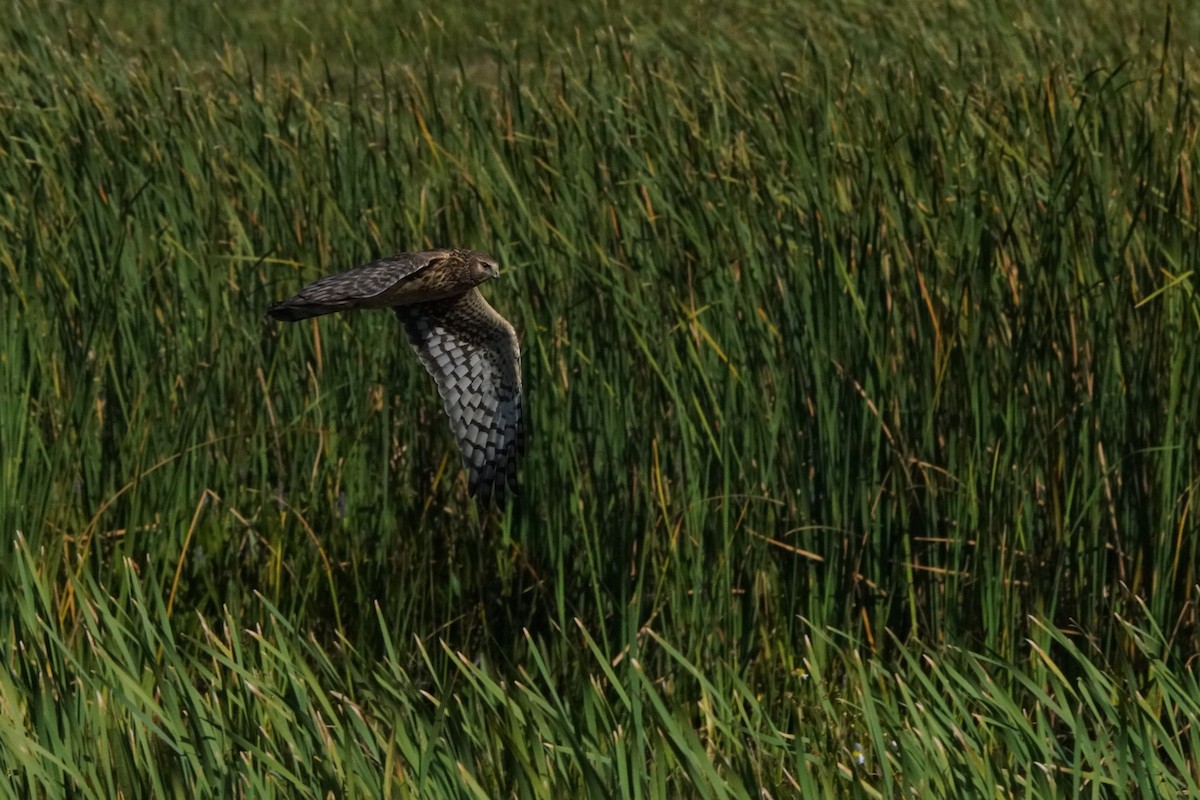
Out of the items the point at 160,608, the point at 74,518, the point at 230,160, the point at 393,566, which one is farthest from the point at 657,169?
the point at 160,608

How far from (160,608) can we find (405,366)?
98 centimetres

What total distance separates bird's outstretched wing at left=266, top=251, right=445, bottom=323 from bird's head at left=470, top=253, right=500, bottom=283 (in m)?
0.07

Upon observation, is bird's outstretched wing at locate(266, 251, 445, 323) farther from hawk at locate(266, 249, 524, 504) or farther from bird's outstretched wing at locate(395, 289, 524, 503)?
bird's outstretched wing at locate(395, 289, 524, 503)

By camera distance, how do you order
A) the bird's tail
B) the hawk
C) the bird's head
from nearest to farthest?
the bird's tail → the hawk → the bird's head

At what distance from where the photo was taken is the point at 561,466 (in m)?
3.26

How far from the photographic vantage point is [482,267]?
3.05 m

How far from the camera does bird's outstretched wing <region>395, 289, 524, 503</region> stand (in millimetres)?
2943

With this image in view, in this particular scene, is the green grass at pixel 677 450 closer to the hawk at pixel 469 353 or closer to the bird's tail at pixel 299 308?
the hawk at pixel 469 353

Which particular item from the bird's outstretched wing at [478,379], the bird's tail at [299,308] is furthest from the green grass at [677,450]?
the bird's tail at [299,308]

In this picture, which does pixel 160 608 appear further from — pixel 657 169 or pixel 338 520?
pixel 657 169

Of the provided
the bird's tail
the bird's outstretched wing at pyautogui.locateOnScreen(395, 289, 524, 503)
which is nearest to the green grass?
the bird's outstretched wing at pyautogui.locateOnScreen(395, 289, 524, 503)

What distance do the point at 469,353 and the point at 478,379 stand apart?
0.20ft

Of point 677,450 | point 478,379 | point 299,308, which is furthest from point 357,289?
point 677,450

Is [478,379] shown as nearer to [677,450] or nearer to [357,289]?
[357,289]
